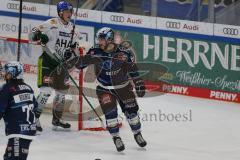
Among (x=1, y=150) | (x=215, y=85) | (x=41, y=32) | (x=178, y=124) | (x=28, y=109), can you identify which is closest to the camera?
(x=28, y=109)

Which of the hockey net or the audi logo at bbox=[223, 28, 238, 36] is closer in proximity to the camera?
the hockey net

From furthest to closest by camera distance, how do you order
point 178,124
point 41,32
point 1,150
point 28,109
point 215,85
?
1. point 215,85
2. point 178,124
3. point 41,32
4. point 1,150
5. point 28,109

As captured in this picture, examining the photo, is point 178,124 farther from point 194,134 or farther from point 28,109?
point 28,109

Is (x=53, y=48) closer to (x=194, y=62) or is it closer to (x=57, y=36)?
(x=57, y=36)

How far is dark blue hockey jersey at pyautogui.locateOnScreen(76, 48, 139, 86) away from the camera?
984 centimetres

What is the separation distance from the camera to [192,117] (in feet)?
39.4

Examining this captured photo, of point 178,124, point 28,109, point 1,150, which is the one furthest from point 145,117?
point 28,109

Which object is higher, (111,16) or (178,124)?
(111,16)

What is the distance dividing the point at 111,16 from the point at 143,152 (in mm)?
4468

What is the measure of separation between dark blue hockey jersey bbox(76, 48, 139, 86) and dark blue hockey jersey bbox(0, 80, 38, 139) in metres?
2.35

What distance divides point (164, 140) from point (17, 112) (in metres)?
3.58

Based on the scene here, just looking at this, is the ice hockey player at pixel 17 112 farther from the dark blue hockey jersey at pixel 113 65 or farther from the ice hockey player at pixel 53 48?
the ice hockey player at pixel 53 48

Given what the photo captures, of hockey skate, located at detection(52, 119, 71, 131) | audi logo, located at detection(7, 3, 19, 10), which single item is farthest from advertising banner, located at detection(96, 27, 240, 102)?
hockey skate, located at detection(52, 119, 71, 131)

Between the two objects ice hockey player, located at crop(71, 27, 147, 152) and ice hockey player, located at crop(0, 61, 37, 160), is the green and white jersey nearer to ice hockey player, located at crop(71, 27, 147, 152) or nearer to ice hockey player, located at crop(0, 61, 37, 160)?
ice hockey player, located at crop(71, 27, 147, 152)
